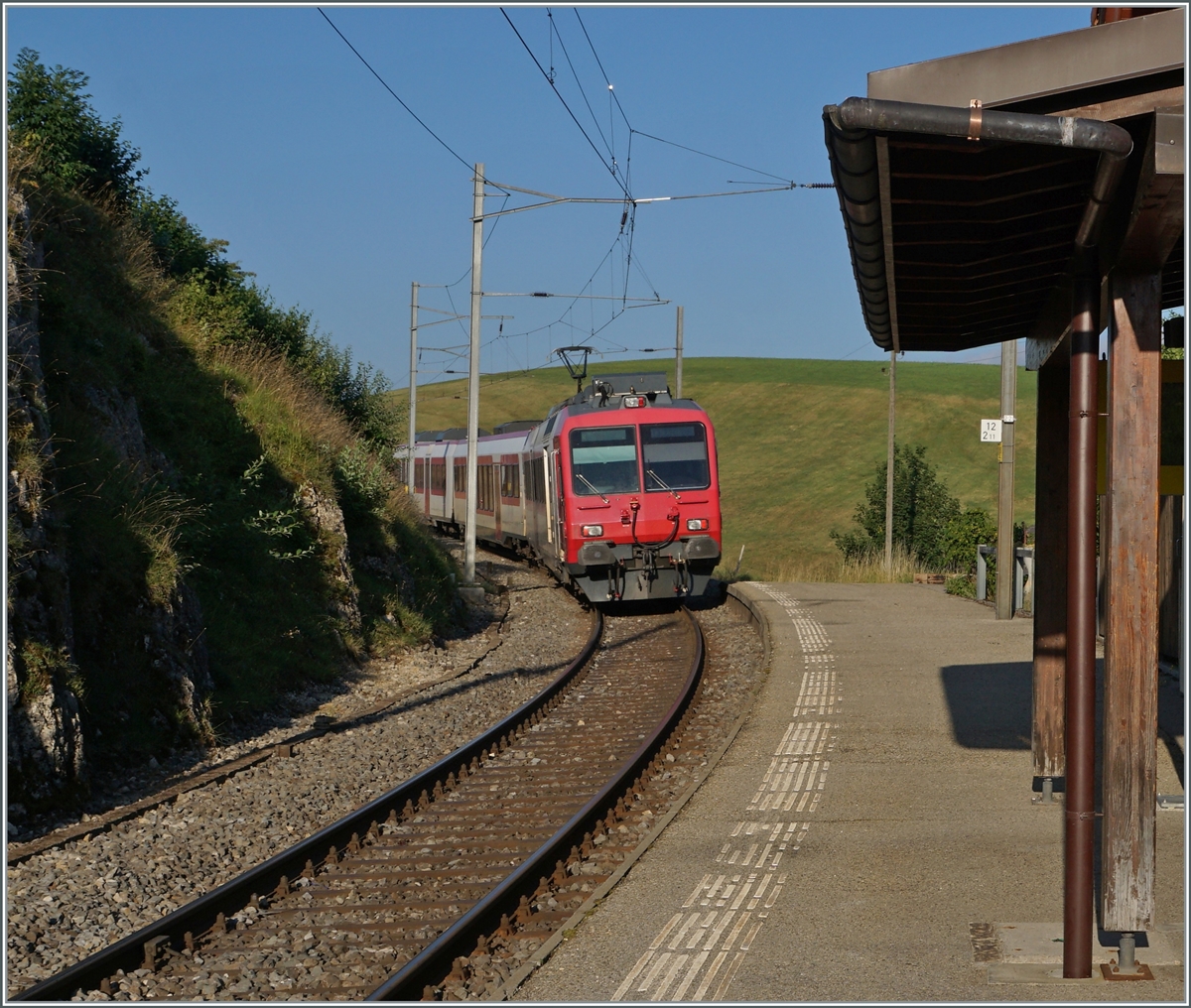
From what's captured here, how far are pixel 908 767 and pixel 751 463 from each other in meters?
71.7

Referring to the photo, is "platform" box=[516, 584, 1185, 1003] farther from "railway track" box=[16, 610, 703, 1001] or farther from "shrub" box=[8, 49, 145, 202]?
"shrub" box=[8, 49, 145, 202]

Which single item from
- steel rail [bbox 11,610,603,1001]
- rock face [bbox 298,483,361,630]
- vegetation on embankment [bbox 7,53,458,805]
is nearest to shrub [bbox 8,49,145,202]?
vegetation on embankment [bbox 7,53,458,805]

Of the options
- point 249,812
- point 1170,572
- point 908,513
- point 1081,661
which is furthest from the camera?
point 908,513

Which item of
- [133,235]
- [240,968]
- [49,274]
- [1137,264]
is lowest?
[240,968]

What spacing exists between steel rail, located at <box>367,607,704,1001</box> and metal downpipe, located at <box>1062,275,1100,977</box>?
8.77 feet

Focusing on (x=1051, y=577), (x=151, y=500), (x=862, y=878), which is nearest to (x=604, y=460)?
(x=151, y=500)

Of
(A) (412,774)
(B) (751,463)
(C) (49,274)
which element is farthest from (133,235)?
(B) (751,463)

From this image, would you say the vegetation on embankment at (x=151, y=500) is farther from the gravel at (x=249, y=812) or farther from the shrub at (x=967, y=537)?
the shrub at (x=967, y=537)

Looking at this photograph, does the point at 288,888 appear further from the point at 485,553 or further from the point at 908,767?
the point at 485,553

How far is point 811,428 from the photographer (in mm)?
87562

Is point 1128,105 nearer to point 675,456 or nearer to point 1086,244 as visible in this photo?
point 1086,244

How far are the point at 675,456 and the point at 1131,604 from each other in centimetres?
1548

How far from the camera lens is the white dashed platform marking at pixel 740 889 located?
546 cm

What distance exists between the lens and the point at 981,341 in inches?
367
